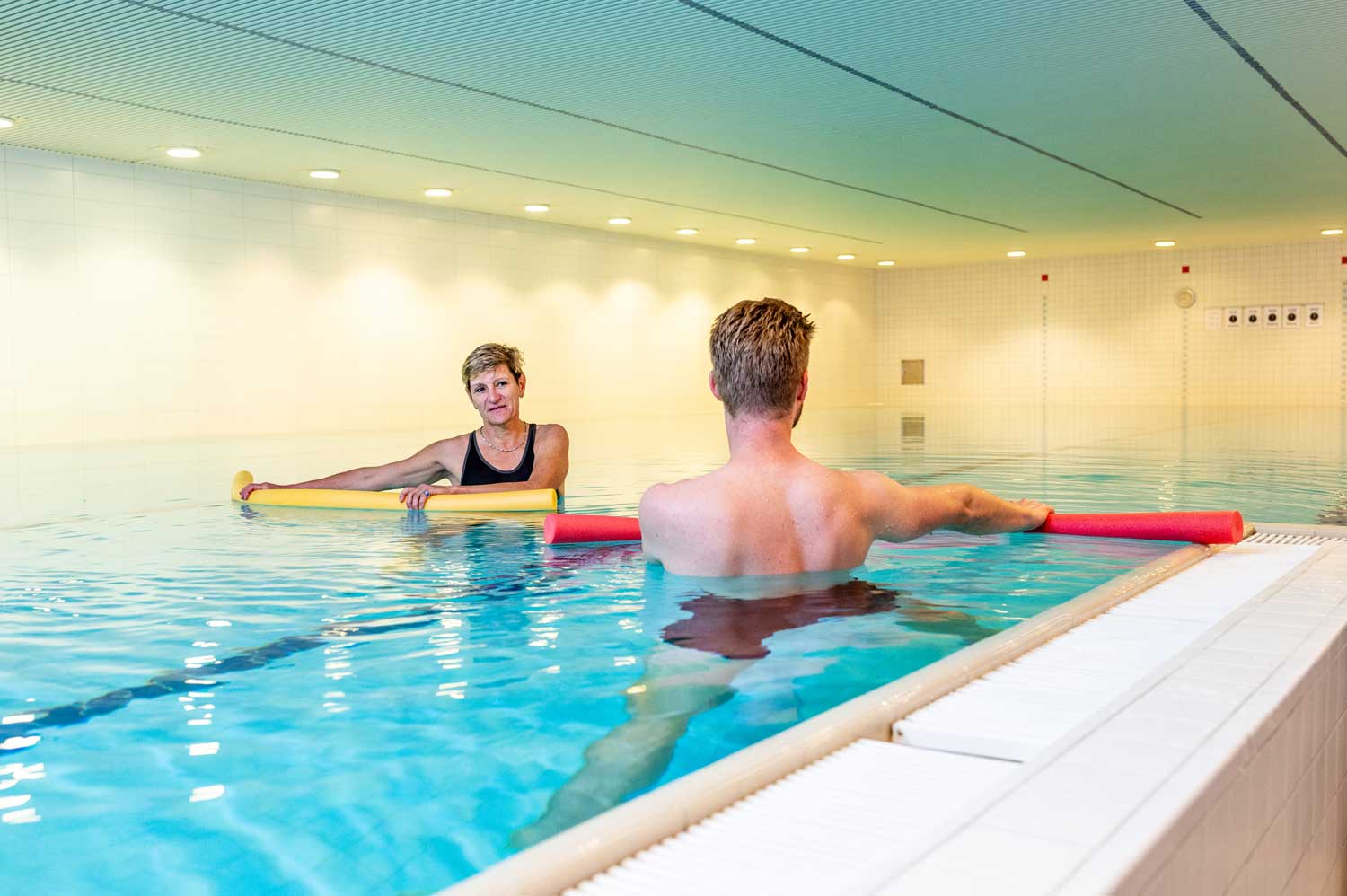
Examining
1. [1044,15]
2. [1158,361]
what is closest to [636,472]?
[1044,15]

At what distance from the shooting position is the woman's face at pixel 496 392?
6027 millimetres

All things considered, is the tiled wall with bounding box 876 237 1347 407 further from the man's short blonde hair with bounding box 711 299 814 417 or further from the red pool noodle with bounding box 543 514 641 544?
the man's short blonde hair with bounding box 711 299 814 417

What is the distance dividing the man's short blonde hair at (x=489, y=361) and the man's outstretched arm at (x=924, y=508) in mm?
2773

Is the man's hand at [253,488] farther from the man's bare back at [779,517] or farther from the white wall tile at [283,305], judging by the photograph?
the white wall tile at [283,305]

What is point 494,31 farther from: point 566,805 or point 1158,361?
point 1158,361

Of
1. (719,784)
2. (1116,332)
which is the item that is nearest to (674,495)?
(719,784)

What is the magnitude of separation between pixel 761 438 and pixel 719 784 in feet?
6.51

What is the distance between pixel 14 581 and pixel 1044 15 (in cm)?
694

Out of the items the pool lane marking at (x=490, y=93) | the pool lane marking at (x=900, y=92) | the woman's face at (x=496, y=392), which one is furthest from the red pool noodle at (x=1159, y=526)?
the pool lane marking at (x=490, y=93)

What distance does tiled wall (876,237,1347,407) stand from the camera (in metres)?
22.6

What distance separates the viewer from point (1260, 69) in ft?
30.8

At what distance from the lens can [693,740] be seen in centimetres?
232

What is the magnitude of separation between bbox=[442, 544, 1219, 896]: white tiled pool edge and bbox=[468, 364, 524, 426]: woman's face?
3.99m

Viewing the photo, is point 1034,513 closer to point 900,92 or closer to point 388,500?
point 388,500
